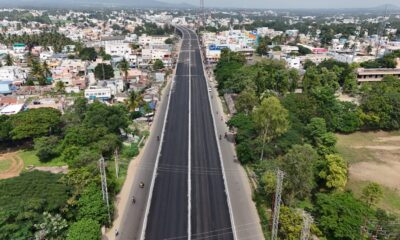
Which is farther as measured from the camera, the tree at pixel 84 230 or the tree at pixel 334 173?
the tree at pixel 334 173

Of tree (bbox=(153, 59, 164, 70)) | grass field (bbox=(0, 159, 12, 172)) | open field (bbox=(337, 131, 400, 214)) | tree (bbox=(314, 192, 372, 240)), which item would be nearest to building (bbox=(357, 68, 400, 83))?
open field (bbox=(337, 131, 400, 214))

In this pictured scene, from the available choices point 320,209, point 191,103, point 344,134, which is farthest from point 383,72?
point 320,209

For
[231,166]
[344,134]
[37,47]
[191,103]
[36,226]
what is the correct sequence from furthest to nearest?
[37,47], [191,103], [344,134], [231,166], [36,226]

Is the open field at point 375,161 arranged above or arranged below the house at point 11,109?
below

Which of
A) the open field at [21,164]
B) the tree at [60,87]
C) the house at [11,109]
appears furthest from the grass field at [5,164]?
the tree at [60,87]

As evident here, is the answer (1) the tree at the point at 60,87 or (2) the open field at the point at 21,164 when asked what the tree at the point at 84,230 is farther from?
(1) the tree at the point at 60,87

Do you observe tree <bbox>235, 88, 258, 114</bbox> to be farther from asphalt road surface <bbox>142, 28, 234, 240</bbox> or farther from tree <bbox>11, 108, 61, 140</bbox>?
tree <bbox>11, 108, 61, 140</bbox>

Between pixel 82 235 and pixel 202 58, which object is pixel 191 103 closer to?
pixel 82 235
